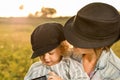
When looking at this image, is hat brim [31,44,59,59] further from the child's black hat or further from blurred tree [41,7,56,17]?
blurred tree [41,7,56,17]

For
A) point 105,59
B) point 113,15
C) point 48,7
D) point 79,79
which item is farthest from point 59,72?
point 48,7

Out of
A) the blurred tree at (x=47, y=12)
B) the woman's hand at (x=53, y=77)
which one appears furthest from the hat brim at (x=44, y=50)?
the blurred tree at (x=47, y=12)

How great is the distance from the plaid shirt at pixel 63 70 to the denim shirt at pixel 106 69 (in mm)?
42

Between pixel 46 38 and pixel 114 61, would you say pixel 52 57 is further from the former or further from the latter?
pixel 114 61

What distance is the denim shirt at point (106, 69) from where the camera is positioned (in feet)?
5.78

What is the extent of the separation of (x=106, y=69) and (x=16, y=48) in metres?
1.72

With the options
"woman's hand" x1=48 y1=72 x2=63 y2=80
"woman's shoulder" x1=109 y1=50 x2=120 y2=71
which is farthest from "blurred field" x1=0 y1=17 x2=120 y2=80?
"woman's shoulder" x1=109 y1=50 x2=120 y2=71

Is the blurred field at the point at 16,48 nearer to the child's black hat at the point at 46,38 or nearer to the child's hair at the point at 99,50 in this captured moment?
the child's black hat at the point at 46,38

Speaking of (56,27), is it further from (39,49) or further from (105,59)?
(105,59)

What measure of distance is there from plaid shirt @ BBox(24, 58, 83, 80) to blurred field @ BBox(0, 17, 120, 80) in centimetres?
139

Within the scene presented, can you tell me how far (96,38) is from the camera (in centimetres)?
168

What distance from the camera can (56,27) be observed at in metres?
1.91

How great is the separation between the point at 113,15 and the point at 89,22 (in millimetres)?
109

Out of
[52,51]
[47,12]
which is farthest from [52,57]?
[47,12]
